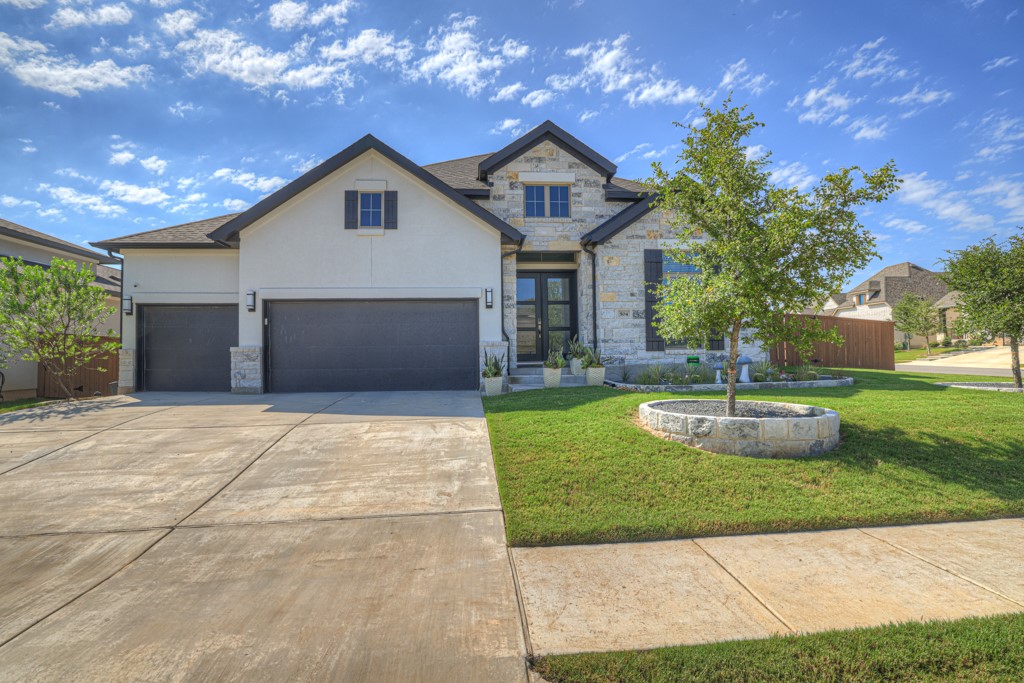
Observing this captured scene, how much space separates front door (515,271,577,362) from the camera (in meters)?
12.5

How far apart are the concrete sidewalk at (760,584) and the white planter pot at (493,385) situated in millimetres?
6275

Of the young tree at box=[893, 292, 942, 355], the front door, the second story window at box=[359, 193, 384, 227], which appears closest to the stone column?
the second story window at box=[359, 193, 384, 227]

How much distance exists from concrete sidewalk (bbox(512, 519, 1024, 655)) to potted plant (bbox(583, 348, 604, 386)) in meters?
6.69

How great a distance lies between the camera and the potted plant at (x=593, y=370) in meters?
10.5

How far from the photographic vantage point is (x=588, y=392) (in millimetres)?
8969

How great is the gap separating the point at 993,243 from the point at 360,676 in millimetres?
15566

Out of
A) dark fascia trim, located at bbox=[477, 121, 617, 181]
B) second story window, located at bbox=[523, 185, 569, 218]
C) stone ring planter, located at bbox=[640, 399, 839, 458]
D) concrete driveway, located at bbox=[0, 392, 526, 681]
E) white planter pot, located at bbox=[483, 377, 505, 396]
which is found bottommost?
concrete driveway, located at bbox=[0, 392, 526, 681]

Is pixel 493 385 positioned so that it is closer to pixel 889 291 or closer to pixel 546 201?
pixel 546 201

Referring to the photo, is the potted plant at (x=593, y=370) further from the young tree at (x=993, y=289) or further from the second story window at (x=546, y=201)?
the young tree at (x=993, y=289)

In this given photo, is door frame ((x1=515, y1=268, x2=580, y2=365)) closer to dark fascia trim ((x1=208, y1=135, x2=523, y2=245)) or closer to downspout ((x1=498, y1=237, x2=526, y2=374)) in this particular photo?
downspout ((x1=498, y1=237, x2=526, y2=374))

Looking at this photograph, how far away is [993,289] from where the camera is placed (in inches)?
428

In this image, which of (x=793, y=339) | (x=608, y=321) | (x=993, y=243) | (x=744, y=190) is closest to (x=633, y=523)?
(x=793, y=339)

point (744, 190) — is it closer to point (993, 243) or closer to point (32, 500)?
point (32, 500)

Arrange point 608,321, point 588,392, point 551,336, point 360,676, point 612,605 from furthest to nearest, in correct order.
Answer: point 551,336 → point 608,321 → point 588,392 → point 612,605 → point 360,676
